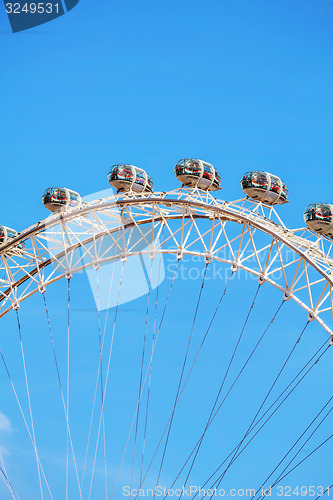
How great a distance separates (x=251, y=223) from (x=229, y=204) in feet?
6.33

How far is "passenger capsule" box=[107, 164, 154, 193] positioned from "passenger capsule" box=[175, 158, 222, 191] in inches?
81.9

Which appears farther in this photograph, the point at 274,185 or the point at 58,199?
the point at 58,199

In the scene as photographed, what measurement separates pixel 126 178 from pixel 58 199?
3.39 metres

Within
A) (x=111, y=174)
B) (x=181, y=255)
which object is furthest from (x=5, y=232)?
(x=181, y=255)

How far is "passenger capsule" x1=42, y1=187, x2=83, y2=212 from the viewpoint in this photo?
42031mm

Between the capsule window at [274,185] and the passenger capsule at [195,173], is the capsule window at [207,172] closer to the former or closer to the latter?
the passenger capsule at [195,173]

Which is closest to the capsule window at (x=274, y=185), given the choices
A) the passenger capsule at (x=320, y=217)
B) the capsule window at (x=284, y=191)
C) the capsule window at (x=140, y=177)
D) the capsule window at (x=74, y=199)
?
the capsule window at (x=284, y=191)

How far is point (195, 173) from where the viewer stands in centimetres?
3938

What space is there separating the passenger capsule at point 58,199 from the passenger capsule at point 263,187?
26.1 feet

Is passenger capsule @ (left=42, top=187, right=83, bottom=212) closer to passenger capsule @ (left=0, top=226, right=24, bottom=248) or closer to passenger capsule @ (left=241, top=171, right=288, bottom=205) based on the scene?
passenger capsule @ (left=0, top=226, right=24, bottom=248)

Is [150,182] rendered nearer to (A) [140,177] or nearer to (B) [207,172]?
(A) [140,177]

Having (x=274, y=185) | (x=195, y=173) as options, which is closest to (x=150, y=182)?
(x=195, y=173)

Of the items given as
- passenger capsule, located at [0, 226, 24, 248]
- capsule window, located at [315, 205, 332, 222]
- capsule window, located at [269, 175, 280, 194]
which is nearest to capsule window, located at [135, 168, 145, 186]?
capsule window, located at [269, 175, 280, 194]

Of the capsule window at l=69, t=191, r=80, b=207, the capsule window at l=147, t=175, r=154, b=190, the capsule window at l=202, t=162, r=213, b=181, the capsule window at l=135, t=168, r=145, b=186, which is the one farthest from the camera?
the capsule window at l=69, t=191, r=80, b=207
